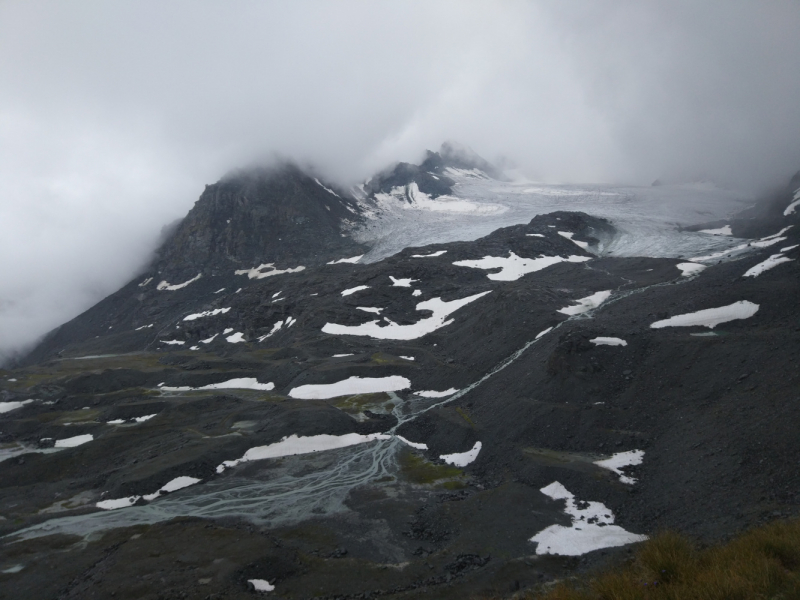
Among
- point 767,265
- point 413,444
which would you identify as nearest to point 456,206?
point 767,265

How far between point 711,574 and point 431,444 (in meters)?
34.3

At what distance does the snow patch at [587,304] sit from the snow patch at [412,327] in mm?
18768

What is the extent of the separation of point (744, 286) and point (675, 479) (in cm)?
2843

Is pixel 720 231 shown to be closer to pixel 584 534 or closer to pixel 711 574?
pixel 584 534

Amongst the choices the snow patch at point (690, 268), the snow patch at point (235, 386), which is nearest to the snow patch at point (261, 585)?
the snow patch at point (235, 386)

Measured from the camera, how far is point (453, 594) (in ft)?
70.1

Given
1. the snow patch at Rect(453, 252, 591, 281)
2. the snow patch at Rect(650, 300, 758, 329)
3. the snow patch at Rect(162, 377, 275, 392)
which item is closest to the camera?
the snow patch at Rect(650, 300, 758, 329)

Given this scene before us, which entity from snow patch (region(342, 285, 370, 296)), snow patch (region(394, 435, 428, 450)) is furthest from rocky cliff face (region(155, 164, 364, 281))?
snow patch (region(394, 435, 428, 450))

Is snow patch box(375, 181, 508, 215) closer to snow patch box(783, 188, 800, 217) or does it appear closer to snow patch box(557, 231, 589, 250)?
snow patch box(557, 231, 589, 250)

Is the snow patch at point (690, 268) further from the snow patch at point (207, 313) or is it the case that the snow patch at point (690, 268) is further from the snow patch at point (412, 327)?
the snow patch at point (207, 313)

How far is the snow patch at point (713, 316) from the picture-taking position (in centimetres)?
4162

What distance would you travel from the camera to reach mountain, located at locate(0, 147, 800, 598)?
24.0 m

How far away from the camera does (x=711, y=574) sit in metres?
9.34

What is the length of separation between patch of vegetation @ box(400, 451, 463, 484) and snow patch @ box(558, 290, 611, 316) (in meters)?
29.9
